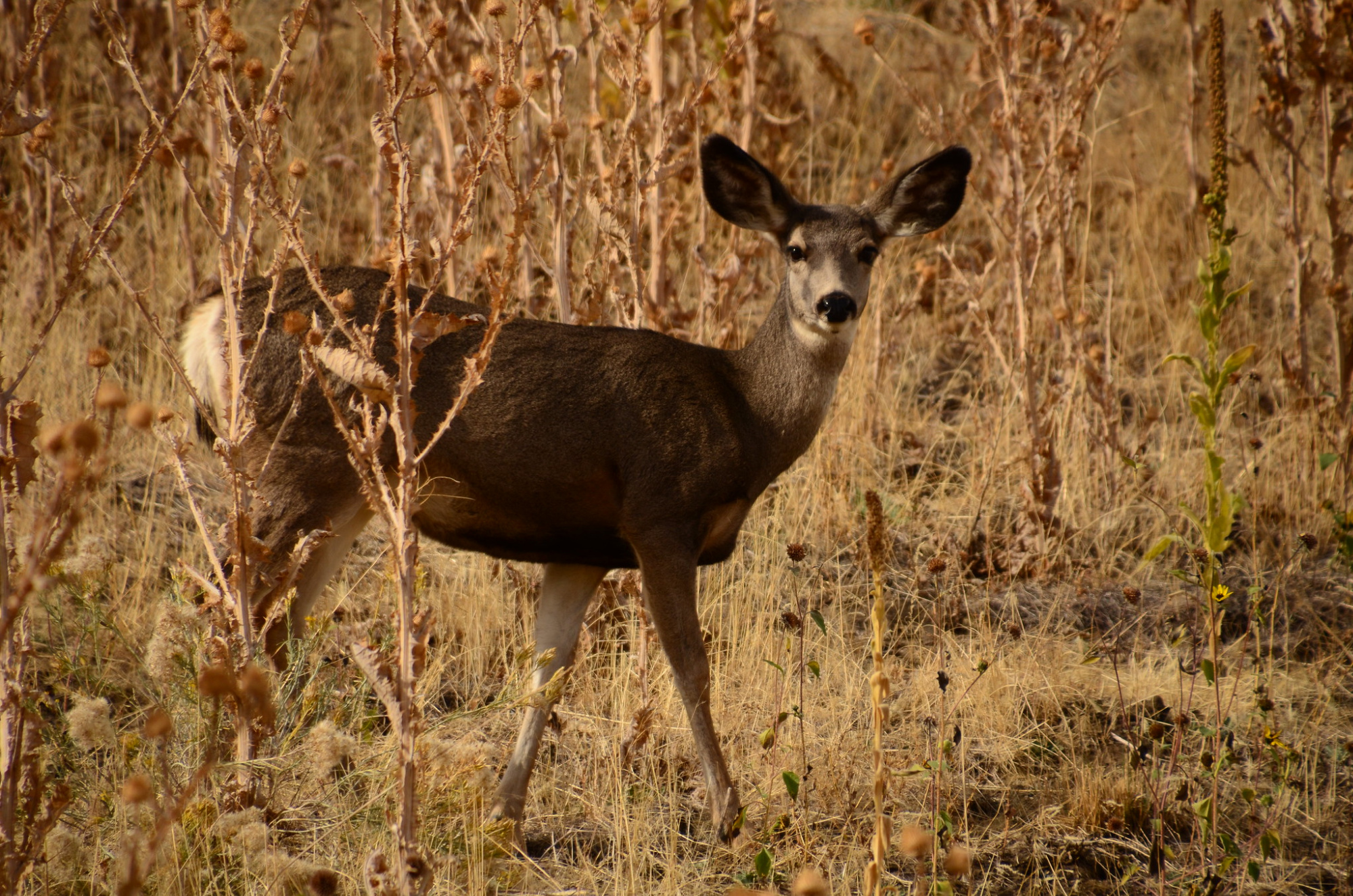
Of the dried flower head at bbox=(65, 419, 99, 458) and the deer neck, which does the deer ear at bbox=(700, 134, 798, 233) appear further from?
the dried flower head at bbox=(65, 419, 99, 458)

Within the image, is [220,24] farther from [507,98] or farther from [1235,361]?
[1235,361]

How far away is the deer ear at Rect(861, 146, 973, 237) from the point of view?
178 inches

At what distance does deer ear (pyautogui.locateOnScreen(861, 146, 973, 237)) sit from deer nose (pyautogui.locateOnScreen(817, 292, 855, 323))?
0.60m

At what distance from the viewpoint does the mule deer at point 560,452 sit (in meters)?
3.89

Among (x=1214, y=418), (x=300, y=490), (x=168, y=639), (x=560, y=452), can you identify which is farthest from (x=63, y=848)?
(x=1214, y=418)

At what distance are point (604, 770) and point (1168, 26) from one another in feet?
33.4

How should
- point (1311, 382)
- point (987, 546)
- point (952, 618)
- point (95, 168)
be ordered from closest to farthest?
point (952, 618)
point (987, 546)
point (1311, 382)
point (95, 168)

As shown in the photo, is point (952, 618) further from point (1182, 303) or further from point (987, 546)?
point (1182, 303)

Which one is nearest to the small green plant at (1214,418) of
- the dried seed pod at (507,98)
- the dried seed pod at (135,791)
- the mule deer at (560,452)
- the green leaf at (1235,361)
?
→ the green leaf at (1235,361)

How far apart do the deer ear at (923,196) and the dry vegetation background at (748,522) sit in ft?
2.10

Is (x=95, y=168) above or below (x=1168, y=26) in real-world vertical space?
below

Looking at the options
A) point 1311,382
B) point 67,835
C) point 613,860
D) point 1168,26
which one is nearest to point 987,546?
point 1311,382

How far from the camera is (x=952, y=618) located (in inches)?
204

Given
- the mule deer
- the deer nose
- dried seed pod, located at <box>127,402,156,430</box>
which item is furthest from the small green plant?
dried seed pod, located at <box>127,402,156,430</box>
